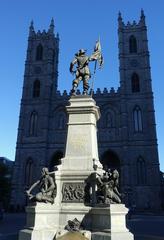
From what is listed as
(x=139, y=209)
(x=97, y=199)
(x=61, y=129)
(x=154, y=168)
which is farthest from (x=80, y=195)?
(x=61, y=129)

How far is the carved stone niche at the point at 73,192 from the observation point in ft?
31.8

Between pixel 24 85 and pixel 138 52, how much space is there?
22.8 m

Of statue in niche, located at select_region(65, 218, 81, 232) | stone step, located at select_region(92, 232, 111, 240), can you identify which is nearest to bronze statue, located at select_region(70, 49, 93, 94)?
statue in niche, located at select_region(65, 218, 81, 232)

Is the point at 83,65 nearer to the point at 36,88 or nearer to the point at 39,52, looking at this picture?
the point at 36,88

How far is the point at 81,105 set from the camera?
1125cm

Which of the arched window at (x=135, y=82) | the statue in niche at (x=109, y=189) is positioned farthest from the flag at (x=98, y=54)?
the arched window at (x=135, y=82)

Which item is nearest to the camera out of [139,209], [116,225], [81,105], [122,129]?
[116,225]

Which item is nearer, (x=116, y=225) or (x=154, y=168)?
(x=116, y=225)

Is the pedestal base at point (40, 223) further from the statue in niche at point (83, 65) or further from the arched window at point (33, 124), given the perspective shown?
the arched window at point (33, 124)

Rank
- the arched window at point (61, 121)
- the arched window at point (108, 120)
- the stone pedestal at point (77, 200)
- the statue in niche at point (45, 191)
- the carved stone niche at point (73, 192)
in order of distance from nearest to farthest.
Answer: the stone pedestal at point (77, 200) < the statue in niche at point (45, 191) < the carved stone niche at point (73, 192) < the arched window at point (108, 120) < the arched window at point (61, 121)

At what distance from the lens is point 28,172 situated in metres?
50.9

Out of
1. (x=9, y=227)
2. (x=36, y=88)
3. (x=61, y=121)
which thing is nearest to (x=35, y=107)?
(x=36, y=88)

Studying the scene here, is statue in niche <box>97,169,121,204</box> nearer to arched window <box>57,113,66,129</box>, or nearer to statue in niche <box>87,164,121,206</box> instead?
statue in niche <box>87,164,121,206</box>

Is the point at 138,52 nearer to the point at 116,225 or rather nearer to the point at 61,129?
the point at 61,129
